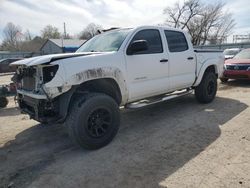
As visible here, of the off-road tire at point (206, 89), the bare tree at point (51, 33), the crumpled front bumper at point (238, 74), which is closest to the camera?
the off-road tire at point (206, 89)

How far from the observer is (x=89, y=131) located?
4016 mm

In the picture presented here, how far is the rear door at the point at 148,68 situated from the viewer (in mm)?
4656

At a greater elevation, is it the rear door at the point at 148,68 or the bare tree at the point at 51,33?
the bare tree at the point at 51,33

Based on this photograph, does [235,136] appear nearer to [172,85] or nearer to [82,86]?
[172,85]

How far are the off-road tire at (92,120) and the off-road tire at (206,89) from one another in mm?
3195

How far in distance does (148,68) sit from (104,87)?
3.31 ft

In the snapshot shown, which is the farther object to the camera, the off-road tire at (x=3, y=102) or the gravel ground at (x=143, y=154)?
the off-road tire at (x=3, y=102)

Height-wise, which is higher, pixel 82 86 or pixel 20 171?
pixel 82 86

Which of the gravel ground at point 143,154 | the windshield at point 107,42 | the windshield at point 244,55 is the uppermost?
the windshield at point 107,42

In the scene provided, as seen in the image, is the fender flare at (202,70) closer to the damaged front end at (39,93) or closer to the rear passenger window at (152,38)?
the rear passenger window at (152,38)

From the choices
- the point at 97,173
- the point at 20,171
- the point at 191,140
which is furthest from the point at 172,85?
the point at 20,171

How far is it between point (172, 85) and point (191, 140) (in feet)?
5.33

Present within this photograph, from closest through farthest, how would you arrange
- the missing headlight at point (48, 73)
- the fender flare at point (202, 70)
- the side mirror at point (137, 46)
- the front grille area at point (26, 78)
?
1. the missing headlight at point (48, 73)
2. the front grille area at point (26, 78)
3. the side mirror at point (137, 46)
4. the fender flare at point (202, 70)

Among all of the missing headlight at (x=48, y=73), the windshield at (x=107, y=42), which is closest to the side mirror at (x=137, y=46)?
the windshield at (x=107, y=42)
